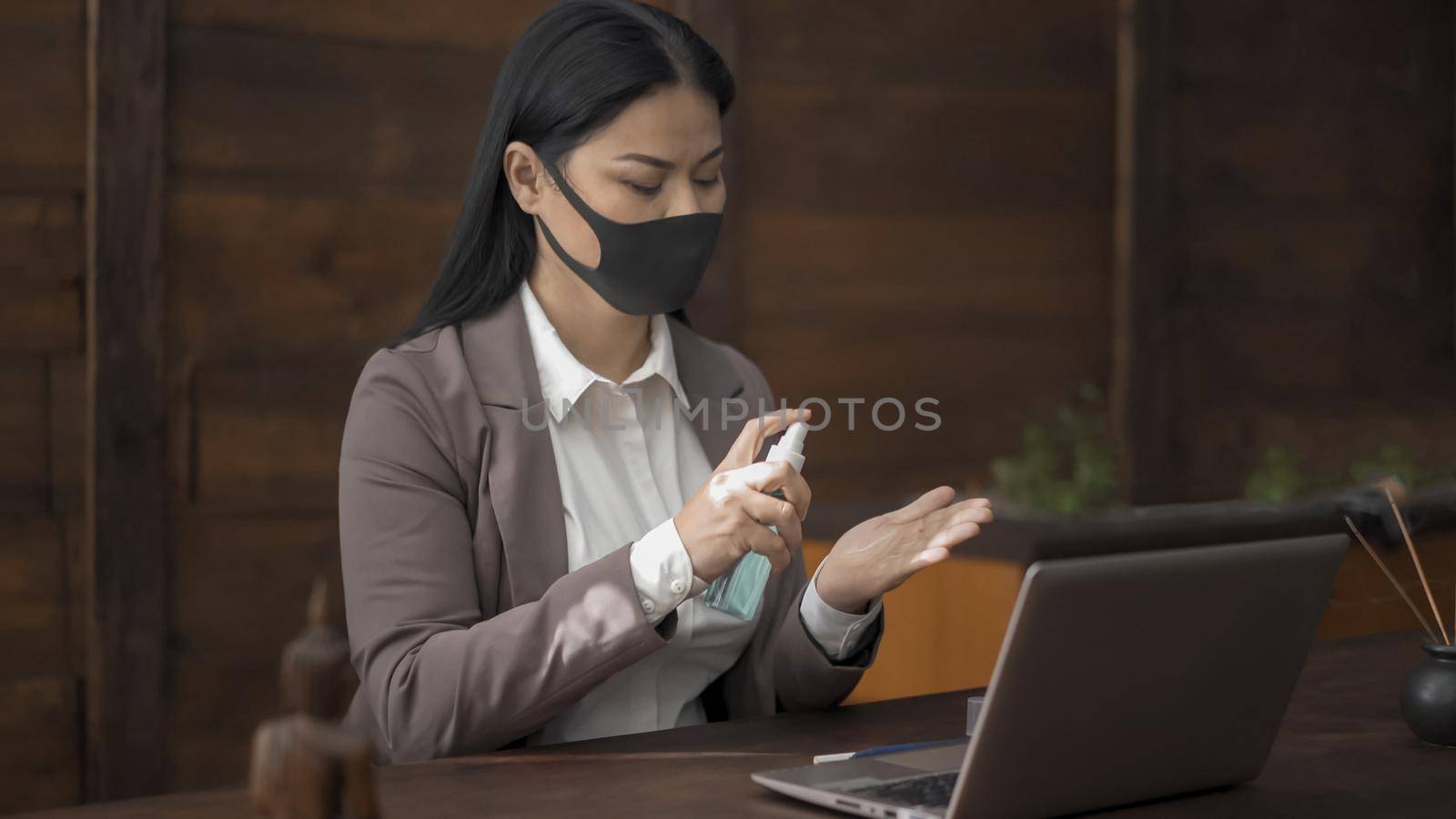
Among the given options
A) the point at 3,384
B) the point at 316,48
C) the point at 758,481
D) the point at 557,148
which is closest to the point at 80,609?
the point at 3,384

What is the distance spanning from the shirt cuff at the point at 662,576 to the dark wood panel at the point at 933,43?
88.9 inches

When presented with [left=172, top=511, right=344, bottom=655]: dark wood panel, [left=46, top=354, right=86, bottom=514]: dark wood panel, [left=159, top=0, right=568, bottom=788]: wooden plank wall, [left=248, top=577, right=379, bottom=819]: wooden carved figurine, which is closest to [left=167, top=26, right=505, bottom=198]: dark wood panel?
[left=159, top=0, right=568, bottom=788]: wooden plank wall

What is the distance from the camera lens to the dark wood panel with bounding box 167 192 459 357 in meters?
3.04

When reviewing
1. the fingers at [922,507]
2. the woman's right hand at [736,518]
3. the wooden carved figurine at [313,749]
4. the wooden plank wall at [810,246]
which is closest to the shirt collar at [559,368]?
the woman's right hand at [736,518]

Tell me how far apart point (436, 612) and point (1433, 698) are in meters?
1.01

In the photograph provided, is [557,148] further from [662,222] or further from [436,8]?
[436,8]

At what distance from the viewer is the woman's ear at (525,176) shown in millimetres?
1900

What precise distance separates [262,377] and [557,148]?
1483 mm

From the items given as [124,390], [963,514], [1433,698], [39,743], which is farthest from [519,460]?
[39,743]

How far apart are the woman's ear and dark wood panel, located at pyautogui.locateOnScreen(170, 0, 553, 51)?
1.42m

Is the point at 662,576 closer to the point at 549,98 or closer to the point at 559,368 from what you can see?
the point at 559,368

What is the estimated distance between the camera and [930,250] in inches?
153

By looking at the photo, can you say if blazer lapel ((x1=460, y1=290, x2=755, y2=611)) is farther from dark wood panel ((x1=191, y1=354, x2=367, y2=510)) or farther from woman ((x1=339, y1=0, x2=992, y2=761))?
dark wood panel ((x1=191, y1=354, x2=367, y2=510))

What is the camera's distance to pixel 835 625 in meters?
1.76
